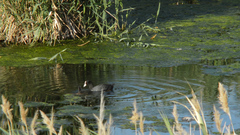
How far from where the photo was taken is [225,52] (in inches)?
305

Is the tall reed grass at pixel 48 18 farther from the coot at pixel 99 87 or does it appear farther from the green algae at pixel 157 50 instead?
the coot at pixel 99 87

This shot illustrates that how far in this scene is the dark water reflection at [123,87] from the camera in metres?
4.45

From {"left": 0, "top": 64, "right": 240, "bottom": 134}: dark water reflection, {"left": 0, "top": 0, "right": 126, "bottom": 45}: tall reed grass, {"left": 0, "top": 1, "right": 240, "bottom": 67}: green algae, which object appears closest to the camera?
{"left": 0, "top": 64, "right": 240, "bottom": 134}: dark water reflection

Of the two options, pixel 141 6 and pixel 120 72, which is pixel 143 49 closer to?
pixel 120 72

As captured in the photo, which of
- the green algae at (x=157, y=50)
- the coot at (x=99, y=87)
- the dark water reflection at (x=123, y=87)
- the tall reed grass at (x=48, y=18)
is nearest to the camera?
the dark water reflection at (x=123, y=87)

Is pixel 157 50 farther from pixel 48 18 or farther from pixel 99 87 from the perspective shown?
pixel 99 87

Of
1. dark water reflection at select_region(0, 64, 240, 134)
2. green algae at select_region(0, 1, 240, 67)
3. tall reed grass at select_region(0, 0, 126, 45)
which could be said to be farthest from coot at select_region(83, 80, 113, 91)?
tall reed grass at select_region(0, 0, 126, 45)

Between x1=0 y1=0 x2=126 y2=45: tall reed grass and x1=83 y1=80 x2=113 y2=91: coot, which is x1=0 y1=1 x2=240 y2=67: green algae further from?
x1=83 y1=80 x2=113 y2=91: coot

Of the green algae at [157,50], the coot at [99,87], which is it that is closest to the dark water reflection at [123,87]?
the coot at [99,87]

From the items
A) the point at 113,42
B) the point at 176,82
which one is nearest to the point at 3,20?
the point at 113,42

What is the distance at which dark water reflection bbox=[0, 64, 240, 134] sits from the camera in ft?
14.6

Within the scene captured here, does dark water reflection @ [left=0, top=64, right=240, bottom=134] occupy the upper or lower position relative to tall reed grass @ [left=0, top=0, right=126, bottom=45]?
lower

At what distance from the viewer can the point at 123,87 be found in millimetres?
5688

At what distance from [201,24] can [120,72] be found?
4731 mm
